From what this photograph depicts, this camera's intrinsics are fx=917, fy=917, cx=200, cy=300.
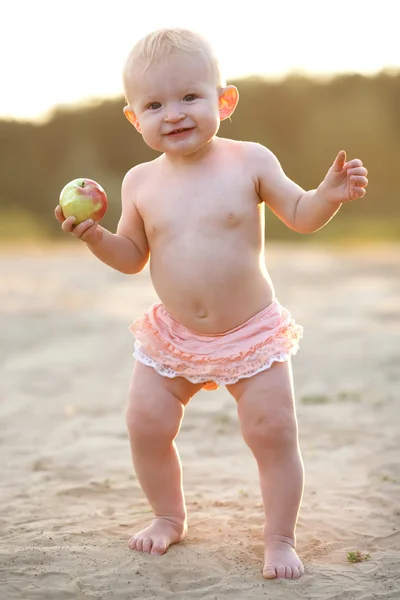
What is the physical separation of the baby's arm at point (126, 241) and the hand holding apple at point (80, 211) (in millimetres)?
24

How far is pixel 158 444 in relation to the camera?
342 cm

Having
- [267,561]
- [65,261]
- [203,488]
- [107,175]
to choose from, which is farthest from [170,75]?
[107,175]

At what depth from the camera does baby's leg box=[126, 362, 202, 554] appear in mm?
3387

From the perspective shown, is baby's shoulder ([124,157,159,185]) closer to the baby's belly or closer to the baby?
the baby

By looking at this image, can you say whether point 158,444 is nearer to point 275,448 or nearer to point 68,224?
point 275,448

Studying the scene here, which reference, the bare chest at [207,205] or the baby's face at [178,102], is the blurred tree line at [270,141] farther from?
the baby's face at [178,102]

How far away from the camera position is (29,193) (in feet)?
76.5

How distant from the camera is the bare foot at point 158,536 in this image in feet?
11.3

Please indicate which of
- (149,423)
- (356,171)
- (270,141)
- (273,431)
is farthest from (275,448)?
(270,141)

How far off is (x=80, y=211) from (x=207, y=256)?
18.8 inches

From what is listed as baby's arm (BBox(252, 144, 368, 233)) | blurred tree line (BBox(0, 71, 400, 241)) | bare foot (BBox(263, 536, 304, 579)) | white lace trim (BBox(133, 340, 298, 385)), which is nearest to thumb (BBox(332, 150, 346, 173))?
baby's arm (BBox(252, 144, 368, 233))

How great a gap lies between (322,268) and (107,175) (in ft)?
30.6

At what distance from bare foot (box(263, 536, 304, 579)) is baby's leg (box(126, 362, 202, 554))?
42cm

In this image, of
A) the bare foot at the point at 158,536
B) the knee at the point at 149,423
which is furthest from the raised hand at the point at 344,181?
the bare foot at the point at 158,536
